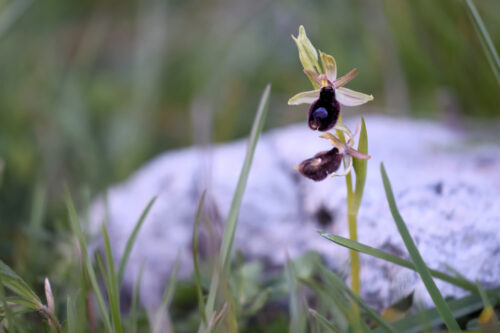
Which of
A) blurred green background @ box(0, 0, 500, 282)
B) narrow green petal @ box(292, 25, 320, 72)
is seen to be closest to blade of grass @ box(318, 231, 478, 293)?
narrow green petal @ box(292, 25, 320, 72)

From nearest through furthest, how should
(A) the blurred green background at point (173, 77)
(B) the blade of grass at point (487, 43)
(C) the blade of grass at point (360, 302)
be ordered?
(C) the blade of grass at point (360, 302) < (B) the blade of grass at point (487, 43) < (A) the blurred green background at point (173, 77)

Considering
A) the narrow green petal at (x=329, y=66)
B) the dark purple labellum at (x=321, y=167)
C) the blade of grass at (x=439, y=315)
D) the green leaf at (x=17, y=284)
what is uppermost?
the narrow green petal at (x=329, y=66)

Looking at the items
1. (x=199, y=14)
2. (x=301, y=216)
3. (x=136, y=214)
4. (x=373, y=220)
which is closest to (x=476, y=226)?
(x=373, y=220)

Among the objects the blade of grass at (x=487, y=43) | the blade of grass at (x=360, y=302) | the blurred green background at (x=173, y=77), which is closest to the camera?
the blade of grass at (x=360, y=302)

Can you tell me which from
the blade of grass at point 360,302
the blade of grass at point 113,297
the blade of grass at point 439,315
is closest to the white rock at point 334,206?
the blade of grass at point 439,315

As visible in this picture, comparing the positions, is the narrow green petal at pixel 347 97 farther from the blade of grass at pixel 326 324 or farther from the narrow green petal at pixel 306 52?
the blade of grass at pixel 326 324

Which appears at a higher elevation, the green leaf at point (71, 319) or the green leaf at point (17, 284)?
the green leaf at point (17, 284)

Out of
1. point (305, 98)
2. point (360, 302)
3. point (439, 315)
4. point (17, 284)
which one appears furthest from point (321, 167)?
point (17, 284)

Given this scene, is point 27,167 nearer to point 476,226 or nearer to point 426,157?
point 426,157
